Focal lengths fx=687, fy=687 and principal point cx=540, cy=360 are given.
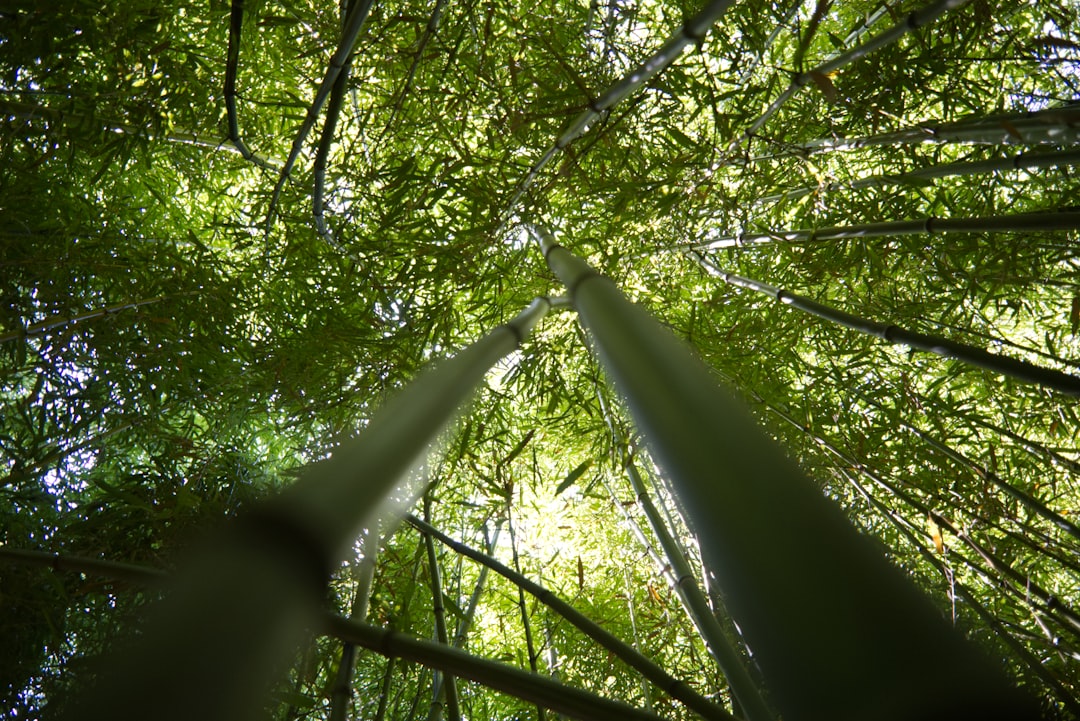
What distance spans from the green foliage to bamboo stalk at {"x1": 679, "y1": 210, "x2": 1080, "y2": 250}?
0.55 ft

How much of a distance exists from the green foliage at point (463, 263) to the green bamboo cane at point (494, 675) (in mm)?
862

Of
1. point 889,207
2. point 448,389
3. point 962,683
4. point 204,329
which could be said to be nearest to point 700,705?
point 448,389

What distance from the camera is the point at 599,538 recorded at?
12.2 feet

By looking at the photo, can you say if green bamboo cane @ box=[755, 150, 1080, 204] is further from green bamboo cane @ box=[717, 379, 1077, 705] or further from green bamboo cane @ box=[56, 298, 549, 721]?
green bamboo cane @ box=[56, 298, 549, 721]

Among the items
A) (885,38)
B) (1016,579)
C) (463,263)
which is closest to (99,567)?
(463,263)

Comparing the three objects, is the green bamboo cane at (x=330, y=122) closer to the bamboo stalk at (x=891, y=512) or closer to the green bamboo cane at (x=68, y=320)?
the green bamboo cane at (x=68, y=320)

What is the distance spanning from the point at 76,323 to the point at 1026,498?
3.43 meters

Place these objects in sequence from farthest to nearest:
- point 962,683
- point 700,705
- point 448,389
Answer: point 700,705 < point 448,389 < point 962,683

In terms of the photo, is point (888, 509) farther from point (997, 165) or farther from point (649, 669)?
point (649, 669)

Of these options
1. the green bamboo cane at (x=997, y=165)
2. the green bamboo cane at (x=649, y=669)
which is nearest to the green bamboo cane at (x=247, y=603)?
the green bamboo cane at (x=649, y=669)

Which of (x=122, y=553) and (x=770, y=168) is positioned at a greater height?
(x=770, y=168)

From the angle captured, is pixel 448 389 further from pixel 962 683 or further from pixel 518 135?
pixel 518 135

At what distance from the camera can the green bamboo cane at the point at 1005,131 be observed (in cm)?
143

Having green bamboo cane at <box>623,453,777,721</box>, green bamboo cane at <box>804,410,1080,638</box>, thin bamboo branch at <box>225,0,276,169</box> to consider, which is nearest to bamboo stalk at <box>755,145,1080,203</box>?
green bamboo cane at <box>804,410,1080,638</box>
